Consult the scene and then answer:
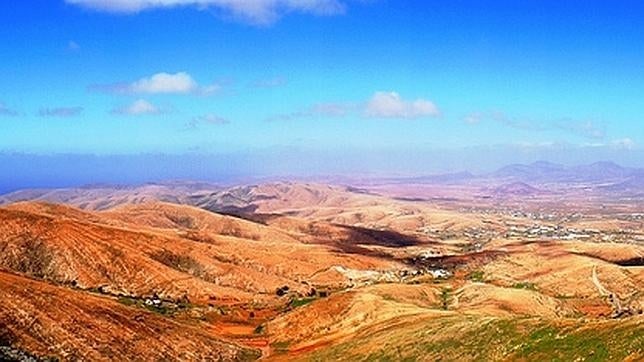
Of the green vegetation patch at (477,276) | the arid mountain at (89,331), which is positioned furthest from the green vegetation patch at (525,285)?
the arid mountain at (89,331)

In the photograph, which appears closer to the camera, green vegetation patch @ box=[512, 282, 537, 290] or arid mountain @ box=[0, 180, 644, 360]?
arid mountain @ box=[0, 180, 644, 360]

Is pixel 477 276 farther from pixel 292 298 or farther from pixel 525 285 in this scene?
pixel 292 298

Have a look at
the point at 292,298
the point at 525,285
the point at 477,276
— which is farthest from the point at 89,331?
the point at 477,276

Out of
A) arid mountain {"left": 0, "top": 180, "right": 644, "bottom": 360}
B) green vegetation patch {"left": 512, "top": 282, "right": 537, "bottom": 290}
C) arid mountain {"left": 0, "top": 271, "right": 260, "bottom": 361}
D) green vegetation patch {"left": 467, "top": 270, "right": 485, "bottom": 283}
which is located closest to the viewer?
arid mountain {"left": 0, "top": 180, "right": 644, "bottom": 360}

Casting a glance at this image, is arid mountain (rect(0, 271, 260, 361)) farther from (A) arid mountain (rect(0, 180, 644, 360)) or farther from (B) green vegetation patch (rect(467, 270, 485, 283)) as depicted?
(B) green vegetation patch (rect(467, 270, 485, 283))

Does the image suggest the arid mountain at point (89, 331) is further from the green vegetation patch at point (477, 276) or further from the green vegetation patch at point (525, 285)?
the green vegetation patch at point (477, 276)

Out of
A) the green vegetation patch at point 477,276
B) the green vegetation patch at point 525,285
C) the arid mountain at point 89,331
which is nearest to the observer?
the arid mountain at point 89,331

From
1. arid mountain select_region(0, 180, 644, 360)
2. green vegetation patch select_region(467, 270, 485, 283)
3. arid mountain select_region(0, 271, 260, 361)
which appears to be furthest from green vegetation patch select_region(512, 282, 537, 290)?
arid mountain select_region(0, 271, 260, 361)

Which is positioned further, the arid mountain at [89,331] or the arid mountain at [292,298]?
the arid mountain at [89,331]

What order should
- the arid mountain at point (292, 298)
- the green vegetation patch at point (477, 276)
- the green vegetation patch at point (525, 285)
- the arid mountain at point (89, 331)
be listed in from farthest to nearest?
the green vegetation patch at point (477, 276) < the green vegetation patch at point (525, 285) < the arid mountain at point (89, 331) < the arid mountain at point (292, 298)

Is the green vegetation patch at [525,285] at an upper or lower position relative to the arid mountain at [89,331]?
lower

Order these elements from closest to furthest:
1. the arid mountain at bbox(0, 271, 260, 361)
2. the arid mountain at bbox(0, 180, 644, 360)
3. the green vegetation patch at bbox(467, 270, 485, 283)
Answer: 1. the arid mountain at bbox(0, 180, 644, 360)
2. the arid mountain at bbox(0, 271, 260, 361)
3. the green vegetation patch at bbox(467, 270, 485, 283)

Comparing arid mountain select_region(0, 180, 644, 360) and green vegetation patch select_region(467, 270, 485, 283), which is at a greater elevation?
arid mountain select_region(0, 180, 644, 360)
